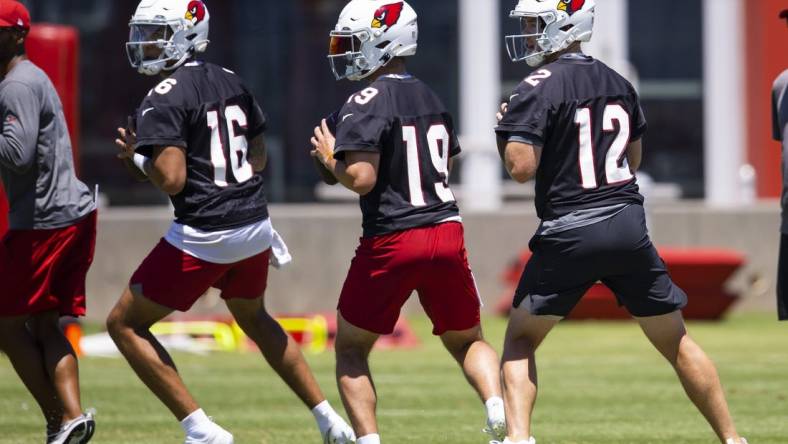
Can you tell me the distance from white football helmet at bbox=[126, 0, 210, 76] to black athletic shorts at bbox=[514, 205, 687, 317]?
6.33ft

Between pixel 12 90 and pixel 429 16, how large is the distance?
43.0 ft

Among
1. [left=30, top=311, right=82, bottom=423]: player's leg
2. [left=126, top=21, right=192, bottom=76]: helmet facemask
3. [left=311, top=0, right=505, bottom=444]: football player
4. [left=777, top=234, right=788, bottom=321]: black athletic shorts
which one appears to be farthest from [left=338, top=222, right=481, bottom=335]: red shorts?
[left=777, top=234, right=788, bottom=321]: black athletic shorts

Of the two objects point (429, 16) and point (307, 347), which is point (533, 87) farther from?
point (429, 16)

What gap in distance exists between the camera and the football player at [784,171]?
712cm

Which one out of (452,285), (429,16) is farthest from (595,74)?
(429,16)

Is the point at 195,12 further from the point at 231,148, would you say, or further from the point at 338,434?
the point at 338,434

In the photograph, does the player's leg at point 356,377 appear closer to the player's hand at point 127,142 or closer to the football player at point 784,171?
the player's hand at point 127,142

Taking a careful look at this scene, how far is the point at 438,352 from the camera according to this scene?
12.8 metres

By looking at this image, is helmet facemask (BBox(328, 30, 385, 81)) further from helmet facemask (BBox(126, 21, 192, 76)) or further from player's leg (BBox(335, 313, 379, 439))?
player's leg (BBox(335, 313, 379, 439))

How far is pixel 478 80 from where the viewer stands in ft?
62.8

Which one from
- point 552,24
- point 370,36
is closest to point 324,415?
point 370,36

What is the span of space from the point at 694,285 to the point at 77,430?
30.0ft

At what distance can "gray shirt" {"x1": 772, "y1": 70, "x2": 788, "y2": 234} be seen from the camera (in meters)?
7.13

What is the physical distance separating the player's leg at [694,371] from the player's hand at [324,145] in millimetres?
1535
